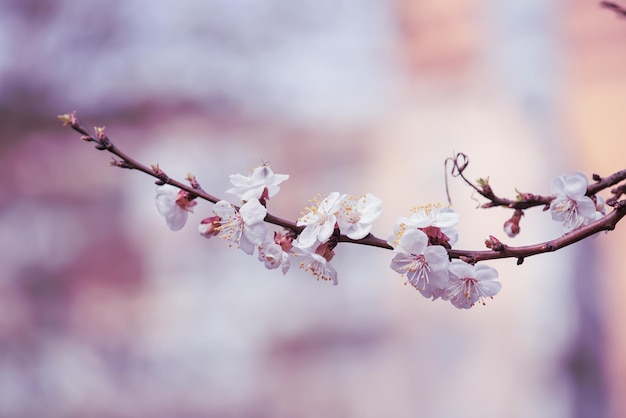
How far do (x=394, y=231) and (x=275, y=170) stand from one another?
5.42 feet

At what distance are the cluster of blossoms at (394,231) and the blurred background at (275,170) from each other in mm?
1471

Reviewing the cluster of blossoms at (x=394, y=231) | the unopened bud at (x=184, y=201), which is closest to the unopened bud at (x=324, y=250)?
the cluster of blossoms at (x=394, y=231)

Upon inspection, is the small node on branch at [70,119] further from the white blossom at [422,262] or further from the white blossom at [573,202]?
the white blossom at [573,202]

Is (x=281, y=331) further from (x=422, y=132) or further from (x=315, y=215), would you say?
(x=315, y=215)

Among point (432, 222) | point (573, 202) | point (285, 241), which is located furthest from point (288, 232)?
point (573, 202)

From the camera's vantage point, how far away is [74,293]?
2172mm

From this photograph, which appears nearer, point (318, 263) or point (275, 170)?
point (318, 263)

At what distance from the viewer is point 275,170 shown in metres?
2.13

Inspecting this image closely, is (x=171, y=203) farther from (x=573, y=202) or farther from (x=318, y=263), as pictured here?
(x=573, y=202)

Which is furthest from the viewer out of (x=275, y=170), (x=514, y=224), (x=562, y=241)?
(x=275, y=170)

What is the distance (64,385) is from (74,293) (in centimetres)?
29

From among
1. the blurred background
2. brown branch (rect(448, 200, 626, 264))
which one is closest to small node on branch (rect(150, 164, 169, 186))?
brown branch (rect(448, 200, 626, 264))

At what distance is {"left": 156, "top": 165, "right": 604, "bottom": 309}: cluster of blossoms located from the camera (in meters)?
0.47

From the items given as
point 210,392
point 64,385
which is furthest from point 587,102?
point 64,385
